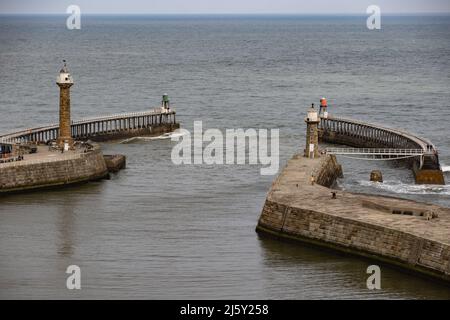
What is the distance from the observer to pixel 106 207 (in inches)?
2820

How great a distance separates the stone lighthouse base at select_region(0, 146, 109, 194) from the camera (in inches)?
2968

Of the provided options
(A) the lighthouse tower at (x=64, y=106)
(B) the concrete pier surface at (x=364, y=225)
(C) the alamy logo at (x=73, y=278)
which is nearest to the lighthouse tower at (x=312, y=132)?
(B) the concrete pier surface at (x=364, y=225)

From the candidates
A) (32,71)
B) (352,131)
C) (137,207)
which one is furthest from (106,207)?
(32,71)

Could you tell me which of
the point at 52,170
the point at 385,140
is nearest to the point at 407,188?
the point at 385,140

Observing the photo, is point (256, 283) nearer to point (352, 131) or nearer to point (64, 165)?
point (64, 165)

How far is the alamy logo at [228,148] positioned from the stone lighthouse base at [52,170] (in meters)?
9.27

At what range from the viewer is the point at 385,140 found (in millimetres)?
95375

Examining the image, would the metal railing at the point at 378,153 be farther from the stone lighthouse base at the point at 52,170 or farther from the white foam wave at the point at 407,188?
the stone lighthouse base at the point at 52,170

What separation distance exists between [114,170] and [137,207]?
40.8 ft

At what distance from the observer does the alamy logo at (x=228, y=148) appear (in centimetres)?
8834

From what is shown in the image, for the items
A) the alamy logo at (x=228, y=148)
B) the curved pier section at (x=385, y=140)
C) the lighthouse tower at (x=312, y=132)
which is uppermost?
the lighthouse tower at (x=312, y=132)

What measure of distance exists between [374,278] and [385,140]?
135ft

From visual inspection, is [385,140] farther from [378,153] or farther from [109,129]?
[109,129]
